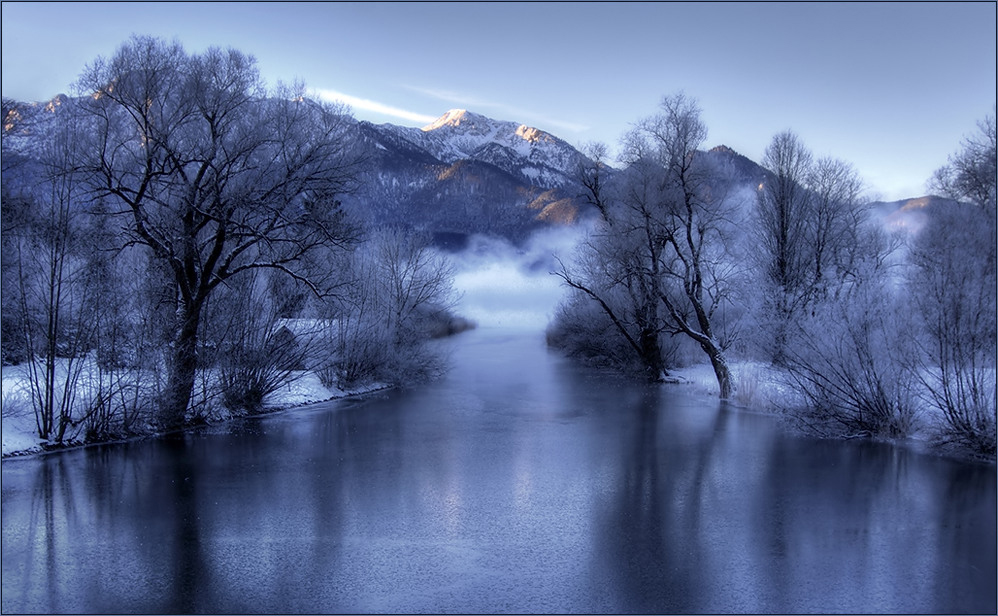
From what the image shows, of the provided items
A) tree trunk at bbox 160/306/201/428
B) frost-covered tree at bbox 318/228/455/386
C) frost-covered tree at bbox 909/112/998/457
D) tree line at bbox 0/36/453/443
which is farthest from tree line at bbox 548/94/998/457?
tree trunk at bbox 160/306/201/428

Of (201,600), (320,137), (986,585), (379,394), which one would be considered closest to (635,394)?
(379,394)

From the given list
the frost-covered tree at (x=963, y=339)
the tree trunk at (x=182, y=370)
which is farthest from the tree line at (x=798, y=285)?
the tree trunk at (x=182, y=370)

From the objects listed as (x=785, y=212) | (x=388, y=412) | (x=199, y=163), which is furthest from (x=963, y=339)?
(x=785, y=212)

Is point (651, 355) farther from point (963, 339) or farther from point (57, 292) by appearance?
point (57, 292)

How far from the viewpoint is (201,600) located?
710 centimetres

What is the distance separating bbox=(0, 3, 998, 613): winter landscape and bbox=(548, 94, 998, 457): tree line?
0.11 metres

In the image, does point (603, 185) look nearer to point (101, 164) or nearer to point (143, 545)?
point (101, 164)

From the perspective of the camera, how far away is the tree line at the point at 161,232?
14.8 meters

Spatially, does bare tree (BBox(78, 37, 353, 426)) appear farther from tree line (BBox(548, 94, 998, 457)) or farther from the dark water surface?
tree line (BBox(548, 94, 998, 457))

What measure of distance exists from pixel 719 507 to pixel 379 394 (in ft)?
54.9

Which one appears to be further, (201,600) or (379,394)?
(379,394)

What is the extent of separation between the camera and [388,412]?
21.0m

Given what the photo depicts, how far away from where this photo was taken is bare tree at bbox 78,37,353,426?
15859 millimetres

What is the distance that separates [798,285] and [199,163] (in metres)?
24.8
